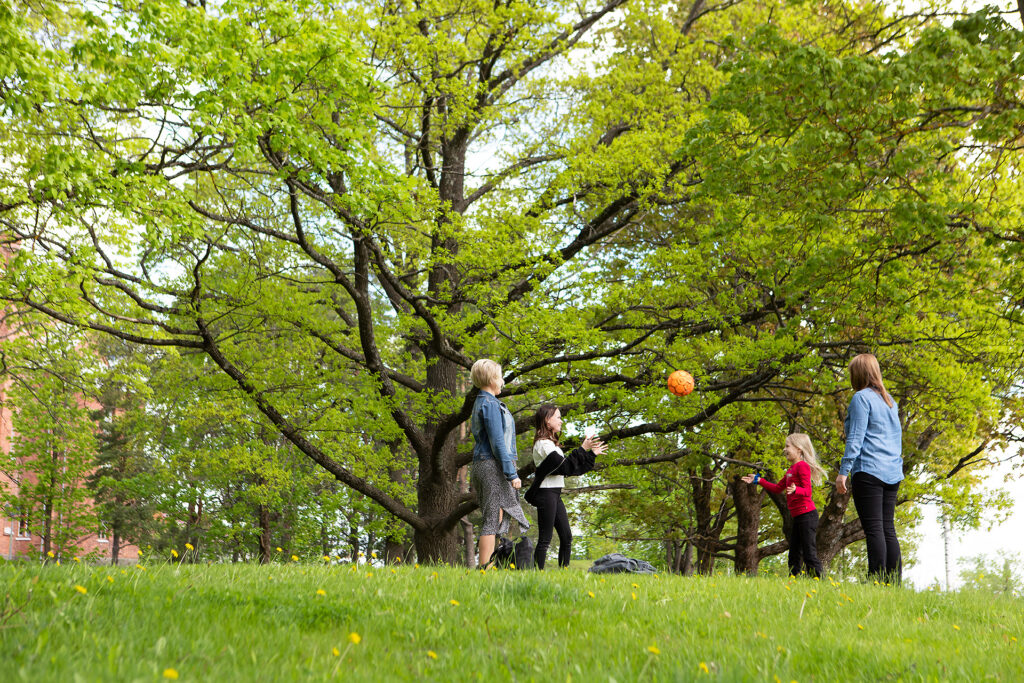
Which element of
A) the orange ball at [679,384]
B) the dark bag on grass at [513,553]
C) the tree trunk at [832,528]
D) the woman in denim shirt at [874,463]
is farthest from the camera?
the tree trunk at [832,528]

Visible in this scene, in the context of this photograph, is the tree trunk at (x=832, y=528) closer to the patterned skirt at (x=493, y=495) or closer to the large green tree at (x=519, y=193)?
the large green tree at (x=519, y=193)

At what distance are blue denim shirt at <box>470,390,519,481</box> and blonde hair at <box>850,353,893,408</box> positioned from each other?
322cm

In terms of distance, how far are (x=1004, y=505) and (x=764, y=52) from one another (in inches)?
641

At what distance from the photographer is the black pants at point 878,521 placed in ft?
21.8

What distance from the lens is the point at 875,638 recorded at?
12.9 ft

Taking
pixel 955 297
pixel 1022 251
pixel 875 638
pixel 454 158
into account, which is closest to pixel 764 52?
pixel 1022 251

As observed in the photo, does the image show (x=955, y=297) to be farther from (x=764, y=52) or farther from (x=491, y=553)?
(x=491, y=553)

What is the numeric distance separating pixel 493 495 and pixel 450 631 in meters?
3.11

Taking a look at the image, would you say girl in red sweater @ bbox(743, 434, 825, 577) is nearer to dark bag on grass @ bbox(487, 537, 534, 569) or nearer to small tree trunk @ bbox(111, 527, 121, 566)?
dark bag on grass @ bbox(487, 537, 534, 569)

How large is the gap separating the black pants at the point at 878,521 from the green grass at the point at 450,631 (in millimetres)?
1516

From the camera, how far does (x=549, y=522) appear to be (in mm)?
6875

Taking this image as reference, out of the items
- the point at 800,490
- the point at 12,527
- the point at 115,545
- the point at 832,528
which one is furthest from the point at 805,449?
the point at 115,545

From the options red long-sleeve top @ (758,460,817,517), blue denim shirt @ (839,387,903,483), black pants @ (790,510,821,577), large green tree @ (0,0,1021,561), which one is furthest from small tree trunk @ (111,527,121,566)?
blue denim shirt @ (839,387,903,483)

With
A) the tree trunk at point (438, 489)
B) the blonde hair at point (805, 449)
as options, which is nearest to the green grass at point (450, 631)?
the blonde hair at point (805, 449)
